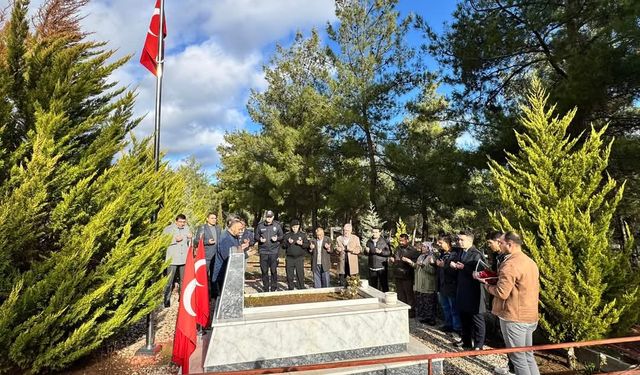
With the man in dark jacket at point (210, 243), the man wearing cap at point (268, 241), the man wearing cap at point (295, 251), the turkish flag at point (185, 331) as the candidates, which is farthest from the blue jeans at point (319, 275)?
the turkish flag at point (185, 331)

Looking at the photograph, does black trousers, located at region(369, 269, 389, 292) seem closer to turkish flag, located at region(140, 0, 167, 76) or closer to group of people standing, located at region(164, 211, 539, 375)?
group of people standing, located at region(164, 211, 539, 375)

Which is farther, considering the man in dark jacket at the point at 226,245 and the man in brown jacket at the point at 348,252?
the man in brown jacket at the point at 348,252

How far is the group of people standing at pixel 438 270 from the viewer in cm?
408

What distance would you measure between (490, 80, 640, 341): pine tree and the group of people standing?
30.5 inches

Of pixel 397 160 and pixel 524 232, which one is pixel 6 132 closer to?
pixel 524 232

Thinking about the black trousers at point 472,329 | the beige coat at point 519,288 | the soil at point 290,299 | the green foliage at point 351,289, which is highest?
the beige coat at point 519,288

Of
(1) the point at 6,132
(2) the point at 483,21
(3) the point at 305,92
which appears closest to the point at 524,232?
(2) the point at 483,21

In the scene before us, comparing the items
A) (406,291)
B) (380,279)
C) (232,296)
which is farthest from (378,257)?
(232,296)

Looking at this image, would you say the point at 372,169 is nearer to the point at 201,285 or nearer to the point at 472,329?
the point at 472,329

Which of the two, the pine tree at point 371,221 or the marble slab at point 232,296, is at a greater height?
the pine tree at point 371,221

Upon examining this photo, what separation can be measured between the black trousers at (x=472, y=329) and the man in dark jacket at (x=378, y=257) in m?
2.63

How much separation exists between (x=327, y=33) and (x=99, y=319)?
15.5 m

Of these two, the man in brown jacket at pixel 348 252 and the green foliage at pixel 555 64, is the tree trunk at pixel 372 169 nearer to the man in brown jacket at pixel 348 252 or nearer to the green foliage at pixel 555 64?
the green foliage at pixel 555 64

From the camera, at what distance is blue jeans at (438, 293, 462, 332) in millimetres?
6495
